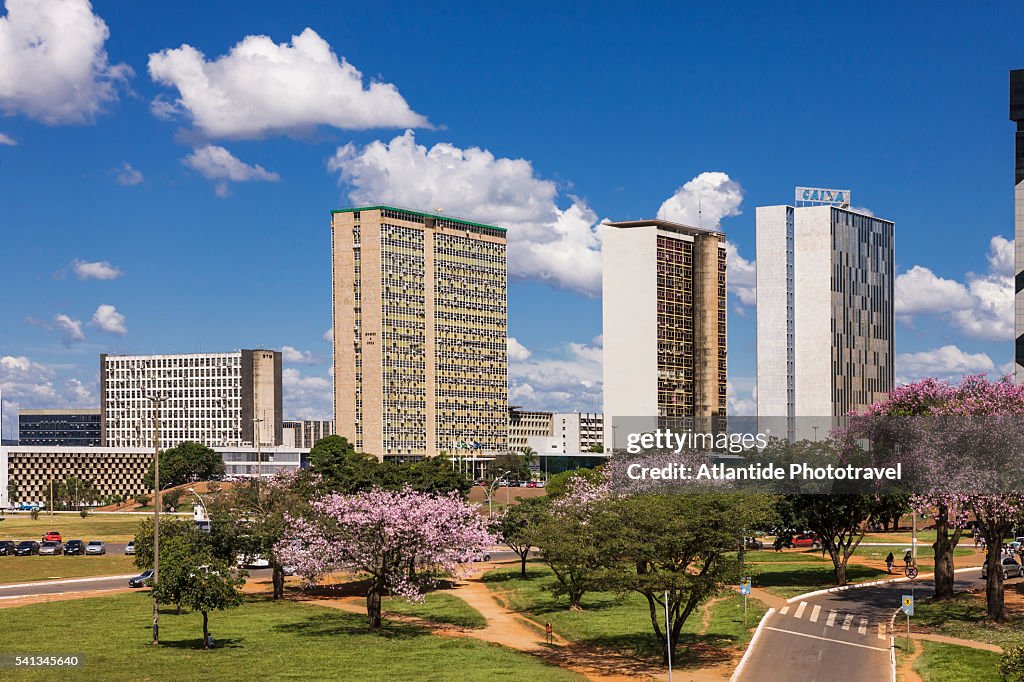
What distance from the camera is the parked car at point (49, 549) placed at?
4386 inches

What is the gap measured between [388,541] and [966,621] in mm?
32028

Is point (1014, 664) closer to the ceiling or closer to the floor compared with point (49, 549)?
closer to the ceiling

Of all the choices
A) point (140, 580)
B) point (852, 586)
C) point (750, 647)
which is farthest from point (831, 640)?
point (140, 580)

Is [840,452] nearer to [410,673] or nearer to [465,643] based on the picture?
[465,643]

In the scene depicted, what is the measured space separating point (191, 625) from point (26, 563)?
151 feet

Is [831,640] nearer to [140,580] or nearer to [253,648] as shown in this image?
[253,648]

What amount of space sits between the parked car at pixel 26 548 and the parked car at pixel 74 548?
335 cm

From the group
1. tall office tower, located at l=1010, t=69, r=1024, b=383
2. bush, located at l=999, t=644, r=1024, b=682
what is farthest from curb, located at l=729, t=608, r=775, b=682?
tall office tower, located at l=1010, t=69, r=1024, b=383

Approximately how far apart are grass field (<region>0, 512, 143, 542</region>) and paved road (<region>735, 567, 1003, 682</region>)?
3407 inches

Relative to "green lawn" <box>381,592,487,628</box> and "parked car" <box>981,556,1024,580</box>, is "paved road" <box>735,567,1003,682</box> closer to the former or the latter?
"parked car" <box>981,556,1024,580</box>

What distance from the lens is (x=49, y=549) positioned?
111938 mm

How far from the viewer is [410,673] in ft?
163

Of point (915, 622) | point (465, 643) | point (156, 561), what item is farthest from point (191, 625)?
point (915, 622)

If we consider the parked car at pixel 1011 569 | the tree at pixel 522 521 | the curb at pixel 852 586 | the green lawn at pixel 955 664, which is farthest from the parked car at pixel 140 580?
the parked car at pixel 1011 569
